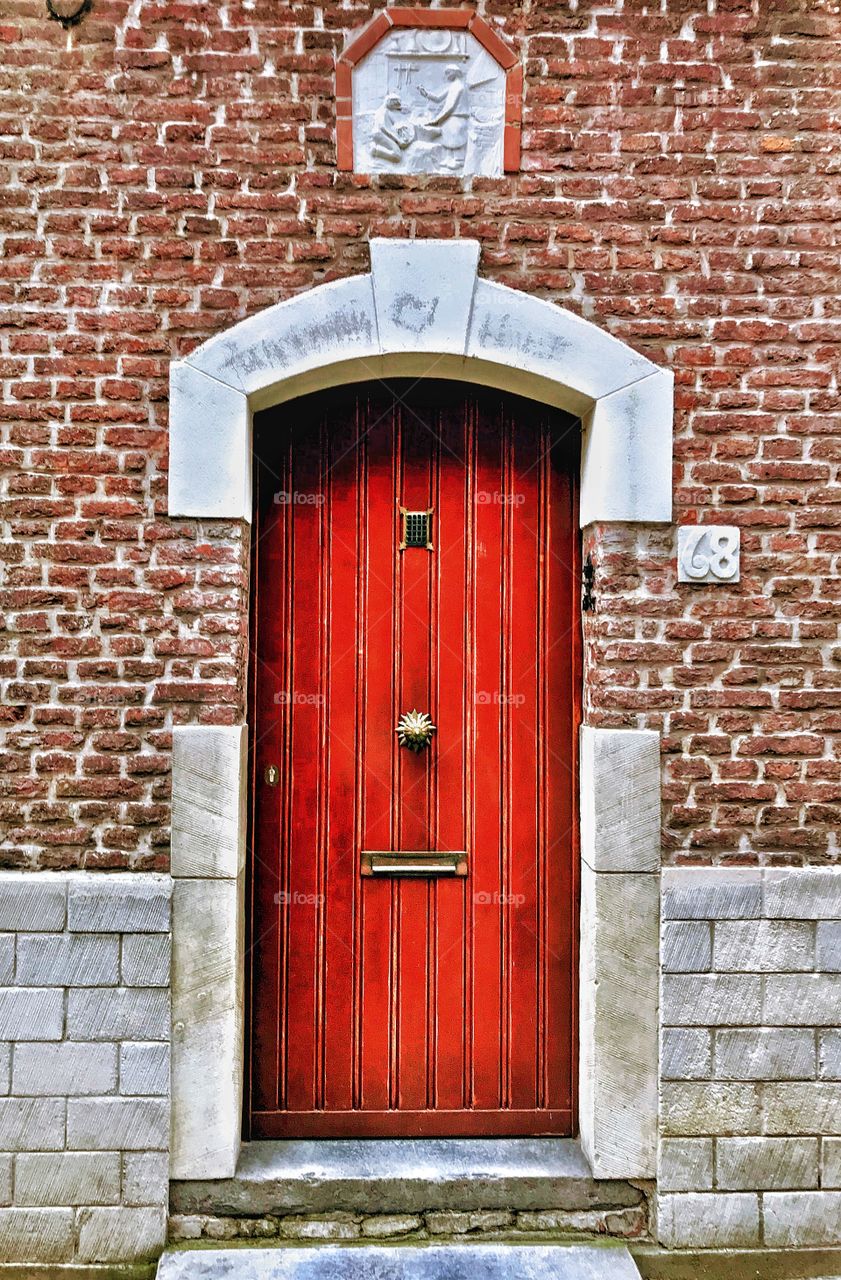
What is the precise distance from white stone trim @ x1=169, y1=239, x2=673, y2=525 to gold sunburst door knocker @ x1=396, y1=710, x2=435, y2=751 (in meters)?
0.95

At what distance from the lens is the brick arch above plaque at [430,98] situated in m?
2.99

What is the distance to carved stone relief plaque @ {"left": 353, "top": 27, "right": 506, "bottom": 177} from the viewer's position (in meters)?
3.00

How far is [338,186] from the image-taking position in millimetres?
3025

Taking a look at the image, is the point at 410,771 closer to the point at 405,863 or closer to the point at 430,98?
the point at 405,863

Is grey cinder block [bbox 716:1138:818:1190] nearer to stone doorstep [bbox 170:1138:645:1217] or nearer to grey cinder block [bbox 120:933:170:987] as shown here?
stone doorstep [bbox 170:1138:645:1217]

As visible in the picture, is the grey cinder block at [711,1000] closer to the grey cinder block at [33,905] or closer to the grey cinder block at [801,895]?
the grey cinder block at [801,895]

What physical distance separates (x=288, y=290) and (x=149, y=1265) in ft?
11.1

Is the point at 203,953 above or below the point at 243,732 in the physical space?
below

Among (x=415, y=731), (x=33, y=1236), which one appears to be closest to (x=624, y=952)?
(x=415, y=731)

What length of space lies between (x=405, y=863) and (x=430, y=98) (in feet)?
9.08

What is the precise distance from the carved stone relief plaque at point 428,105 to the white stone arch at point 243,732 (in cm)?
33

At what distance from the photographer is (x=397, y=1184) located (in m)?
2.97

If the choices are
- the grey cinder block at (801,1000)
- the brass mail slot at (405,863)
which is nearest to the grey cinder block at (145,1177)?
the brass mail slot at (405,863)

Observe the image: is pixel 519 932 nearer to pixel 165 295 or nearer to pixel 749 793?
pixel 749 793
